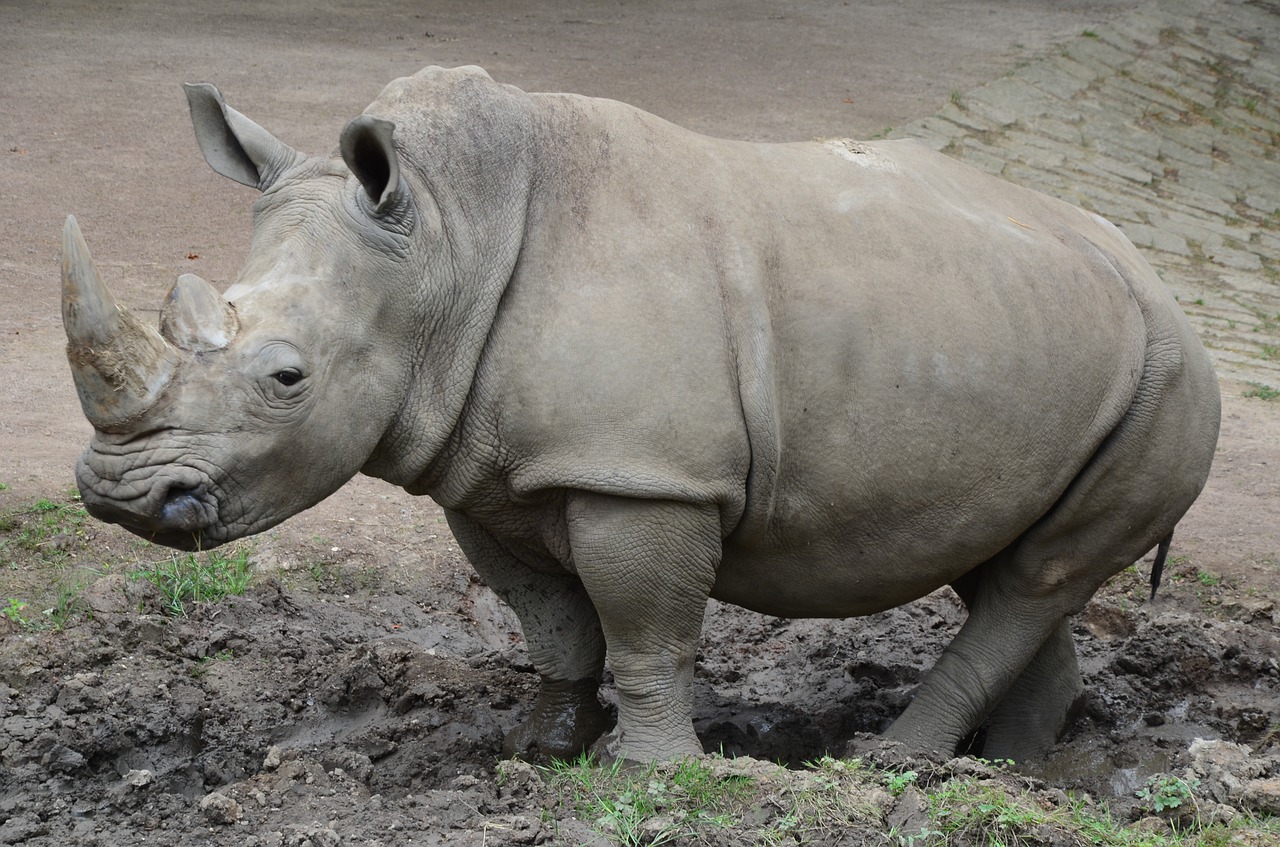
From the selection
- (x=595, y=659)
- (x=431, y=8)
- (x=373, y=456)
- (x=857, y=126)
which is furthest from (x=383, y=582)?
(x=431, y=8)

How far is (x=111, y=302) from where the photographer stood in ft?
11.1

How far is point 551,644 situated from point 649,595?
82 centimetres

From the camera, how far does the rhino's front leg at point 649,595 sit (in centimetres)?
392

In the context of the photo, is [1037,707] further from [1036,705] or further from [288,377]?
[288,377]

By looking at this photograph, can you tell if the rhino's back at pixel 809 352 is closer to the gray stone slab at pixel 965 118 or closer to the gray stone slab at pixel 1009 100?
the gray stone slab at pixel 965 118

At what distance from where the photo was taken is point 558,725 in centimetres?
482

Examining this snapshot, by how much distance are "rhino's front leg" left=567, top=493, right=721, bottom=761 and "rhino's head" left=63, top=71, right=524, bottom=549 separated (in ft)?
1.65

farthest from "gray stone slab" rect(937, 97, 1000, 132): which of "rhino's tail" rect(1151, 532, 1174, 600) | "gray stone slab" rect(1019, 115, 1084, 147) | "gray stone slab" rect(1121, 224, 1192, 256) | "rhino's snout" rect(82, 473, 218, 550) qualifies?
"rhino's snout" rect(82, 473, 218, 550)

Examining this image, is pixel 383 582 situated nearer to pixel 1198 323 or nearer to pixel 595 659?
pixel 595 659

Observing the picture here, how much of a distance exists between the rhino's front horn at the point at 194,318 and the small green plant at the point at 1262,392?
690 centimetres

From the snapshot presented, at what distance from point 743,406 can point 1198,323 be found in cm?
727

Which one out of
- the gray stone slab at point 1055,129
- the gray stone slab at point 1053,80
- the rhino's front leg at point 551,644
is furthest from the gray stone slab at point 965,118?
the rhino's front leg at point 551,644

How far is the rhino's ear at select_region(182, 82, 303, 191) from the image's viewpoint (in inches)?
155

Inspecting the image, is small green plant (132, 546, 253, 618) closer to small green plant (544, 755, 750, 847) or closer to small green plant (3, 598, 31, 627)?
small green plant (3, 598, 31, 627)
